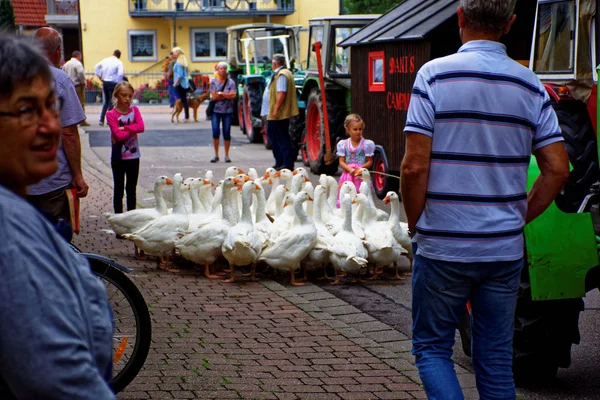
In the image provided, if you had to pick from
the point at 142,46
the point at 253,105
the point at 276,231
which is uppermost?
the point at 142,46

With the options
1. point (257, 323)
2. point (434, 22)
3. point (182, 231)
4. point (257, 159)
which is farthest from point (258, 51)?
point (257, 323)

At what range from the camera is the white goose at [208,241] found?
7.98m

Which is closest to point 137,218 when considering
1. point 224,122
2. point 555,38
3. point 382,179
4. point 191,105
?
point 555,38

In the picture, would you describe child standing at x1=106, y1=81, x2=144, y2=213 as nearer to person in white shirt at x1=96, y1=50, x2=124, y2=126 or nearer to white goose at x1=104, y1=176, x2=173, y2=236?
white goose at x1=104, y1=176, x2=173, y2=236

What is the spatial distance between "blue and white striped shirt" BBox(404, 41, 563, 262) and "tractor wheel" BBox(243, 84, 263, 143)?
18.4m

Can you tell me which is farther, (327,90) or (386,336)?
(327,90)

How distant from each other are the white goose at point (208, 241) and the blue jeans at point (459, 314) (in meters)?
4.54

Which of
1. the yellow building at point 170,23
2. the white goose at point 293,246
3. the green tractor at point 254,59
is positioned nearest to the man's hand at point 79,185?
the white goose at point 293,246

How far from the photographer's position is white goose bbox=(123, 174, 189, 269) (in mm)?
8336

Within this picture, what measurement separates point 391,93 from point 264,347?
7.31 meters

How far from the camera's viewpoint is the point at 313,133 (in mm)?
16391

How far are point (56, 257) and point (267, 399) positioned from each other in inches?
132

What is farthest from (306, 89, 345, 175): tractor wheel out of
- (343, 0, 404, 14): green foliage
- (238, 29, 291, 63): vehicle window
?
(238, 29, 291, 63): vehicle window

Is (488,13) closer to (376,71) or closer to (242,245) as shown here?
(242,245)
